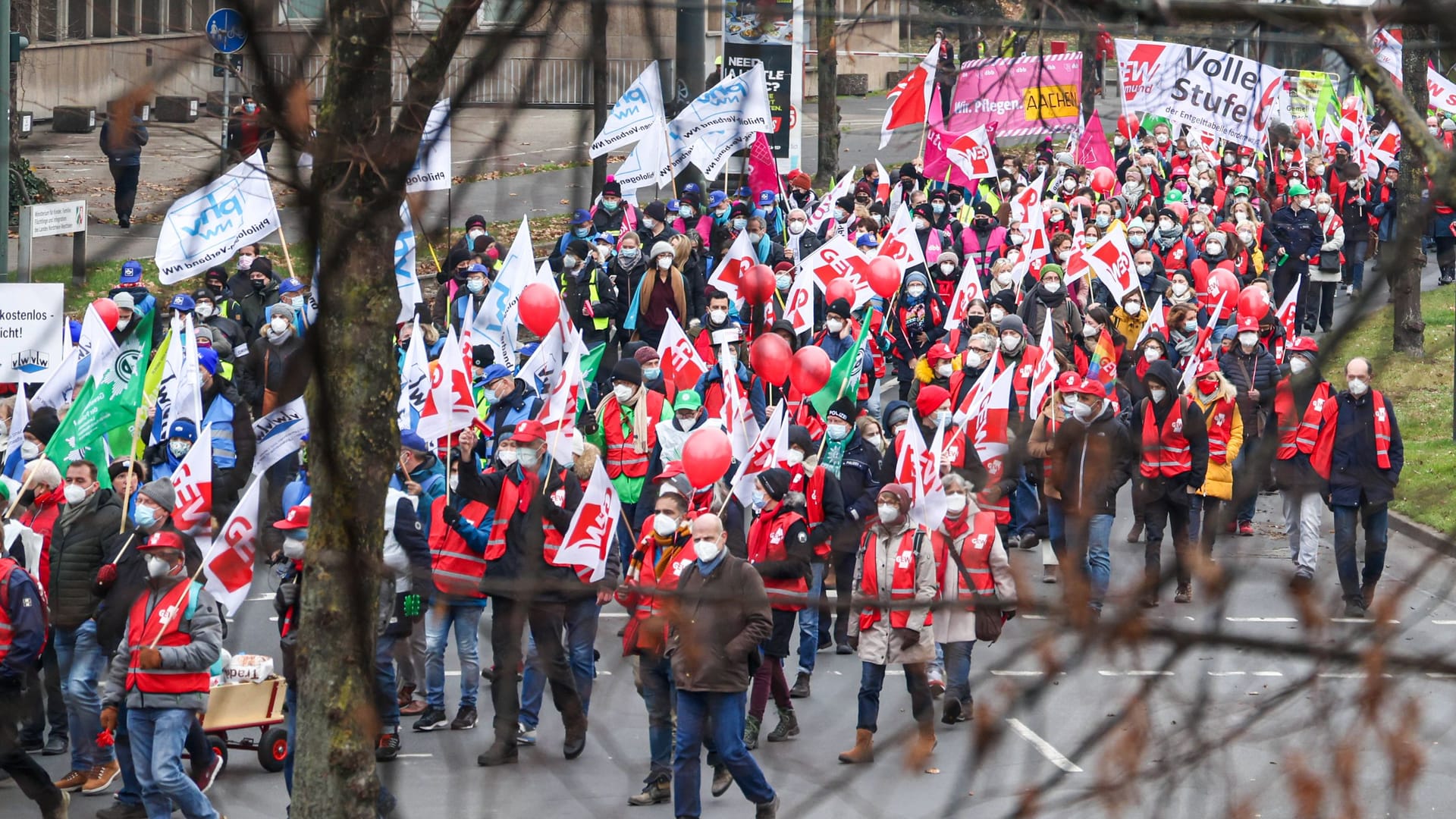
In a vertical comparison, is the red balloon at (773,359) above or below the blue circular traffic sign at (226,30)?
below

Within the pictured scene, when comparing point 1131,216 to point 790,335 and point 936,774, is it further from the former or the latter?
point 936,774

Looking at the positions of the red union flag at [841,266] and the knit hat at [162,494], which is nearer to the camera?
the knit hat at [162,494]

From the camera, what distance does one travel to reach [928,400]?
43.0 feet

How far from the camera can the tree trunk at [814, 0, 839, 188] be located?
3430 millimetres

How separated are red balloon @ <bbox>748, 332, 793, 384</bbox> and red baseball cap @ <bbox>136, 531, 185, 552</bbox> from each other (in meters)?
5.47

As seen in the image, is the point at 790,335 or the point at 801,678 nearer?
the point at 801,678

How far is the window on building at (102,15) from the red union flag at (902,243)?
567 inches

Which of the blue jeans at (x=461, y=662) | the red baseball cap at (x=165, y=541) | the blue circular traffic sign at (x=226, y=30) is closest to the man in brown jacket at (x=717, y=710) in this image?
the blue jeans at (x=461, y=662)

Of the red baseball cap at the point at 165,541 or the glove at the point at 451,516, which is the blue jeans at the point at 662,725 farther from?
the red baseball cap at the point at 165,541

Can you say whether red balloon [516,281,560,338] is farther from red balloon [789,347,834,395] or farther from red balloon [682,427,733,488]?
red balloon [682,427,733,488]

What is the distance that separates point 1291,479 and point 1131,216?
21.5m

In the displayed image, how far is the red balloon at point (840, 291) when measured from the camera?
629 inches

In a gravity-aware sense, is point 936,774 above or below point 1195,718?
below

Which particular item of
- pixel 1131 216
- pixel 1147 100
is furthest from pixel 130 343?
pixel 1131 216
